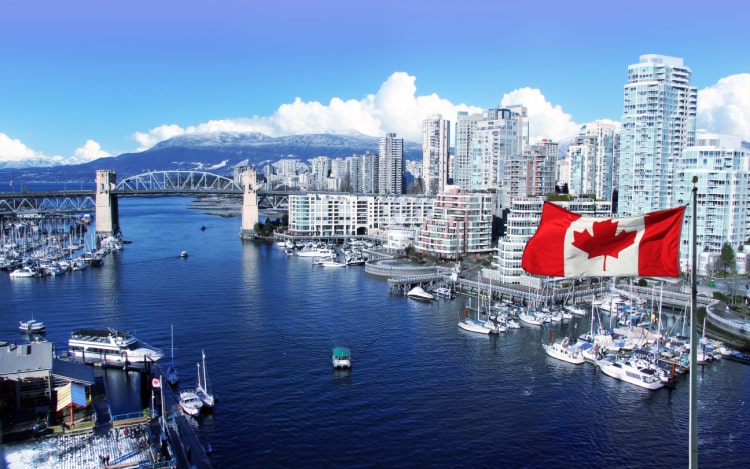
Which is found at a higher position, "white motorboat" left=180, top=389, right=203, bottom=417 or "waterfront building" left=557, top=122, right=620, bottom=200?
"waterfront building" left=557, top=122, right=620, bottom=200

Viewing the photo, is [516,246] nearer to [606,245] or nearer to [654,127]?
[654,127]

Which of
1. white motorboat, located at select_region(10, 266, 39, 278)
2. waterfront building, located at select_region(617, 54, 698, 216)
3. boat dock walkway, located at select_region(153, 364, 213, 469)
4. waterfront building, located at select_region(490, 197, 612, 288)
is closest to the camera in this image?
boat dock walkway, located at select_region(153, 364, 213, 469)

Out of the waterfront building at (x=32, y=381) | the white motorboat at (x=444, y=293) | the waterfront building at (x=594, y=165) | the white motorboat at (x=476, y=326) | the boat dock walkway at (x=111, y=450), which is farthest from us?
the waterfront building at (x=594, y=165)

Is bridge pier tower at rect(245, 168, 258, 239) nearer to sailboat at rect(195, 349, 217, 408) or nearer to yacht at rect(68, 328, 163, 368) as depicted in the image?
yacht at rect(68, 328, 163, 368)

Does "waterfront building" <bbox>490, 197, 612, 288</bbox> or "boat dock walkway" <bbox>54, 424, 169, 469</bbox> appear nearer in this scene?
"boat dock walkway" <bbox>54, 424, 169, 469</bbox>

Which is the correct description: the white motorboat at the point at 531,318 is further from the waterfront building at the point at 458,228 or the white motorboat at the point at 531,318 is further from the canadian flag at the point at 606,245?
the canadian flag at the point at 606,245

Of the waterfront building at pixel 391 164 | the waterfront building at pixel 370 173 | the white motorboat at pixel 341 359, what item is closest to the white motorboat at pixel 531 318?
the white motorboat at pixel 341 359

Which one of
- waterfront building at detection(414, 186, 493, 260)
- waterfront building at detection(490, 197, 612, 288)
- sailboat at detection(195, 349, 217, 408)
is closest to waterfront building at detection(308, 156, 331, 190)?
waterfront building at detection(414, 186, 493, 260)
